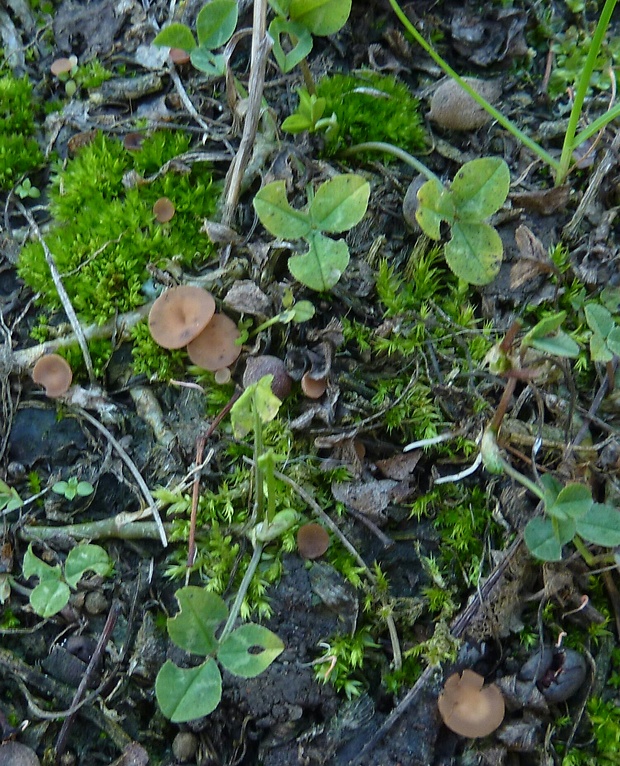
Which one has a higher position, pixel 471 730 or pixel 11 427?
pixel 11 427

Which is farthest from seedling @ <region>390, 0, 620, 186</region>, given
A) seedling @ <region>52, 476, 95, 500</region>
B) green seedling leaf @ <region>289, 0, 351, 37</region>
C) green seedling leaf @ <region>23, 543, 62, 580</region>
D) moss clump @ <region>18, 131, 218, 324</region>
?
green seedling leaf @ <region>23, 543, 62, 580</region>

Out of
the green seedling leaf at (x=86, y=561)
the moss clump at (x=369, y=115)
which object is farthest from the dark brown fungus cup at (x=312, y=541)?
the moss clump at (x=369, y=115)

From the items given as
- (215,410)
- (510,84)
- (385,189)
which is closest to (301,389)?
(215,410)

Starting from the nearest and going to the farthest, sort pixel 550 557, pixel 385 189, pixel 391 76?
pixel 550 557
pixel 385 189
pixel 391 76

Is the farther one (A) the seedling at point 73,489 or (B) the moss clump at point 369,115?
(B) the moss clump at point 369,115

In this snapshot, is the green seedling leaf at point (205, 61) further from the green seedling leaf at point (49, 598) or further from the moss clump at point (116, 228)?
the green seedling leaf at point (49, 598)

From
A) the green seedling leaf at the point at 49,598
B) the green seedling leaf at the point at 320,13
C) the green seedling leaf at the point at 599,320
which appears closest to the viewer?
the green seedling leaf at the point at 49,598

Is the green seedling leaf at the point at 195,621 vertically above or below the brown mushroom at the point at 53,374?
below

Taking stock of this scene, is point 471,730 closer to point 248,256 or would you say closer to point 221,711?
point 221,711
